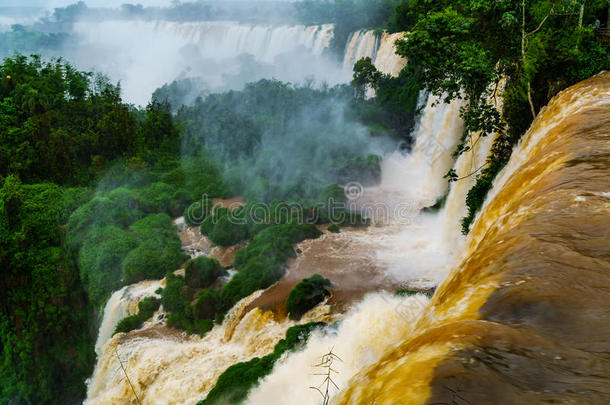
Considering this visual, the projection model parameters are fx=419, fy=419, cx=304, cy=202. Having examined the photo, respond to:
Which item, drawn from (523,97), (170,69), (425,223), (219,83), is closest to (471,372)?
(523,97)

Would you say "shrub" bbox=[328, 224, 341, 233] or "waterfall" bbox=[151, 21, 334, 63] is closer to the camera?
"shrub" bbox=[328, 224, 341, 233]

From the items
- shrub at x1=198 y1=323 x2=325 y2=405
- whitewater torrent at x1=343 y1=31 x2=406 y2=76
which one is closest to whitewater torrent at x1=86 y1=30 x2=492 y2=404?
shrub at x1=198 y1=323 x2=325 y2=405

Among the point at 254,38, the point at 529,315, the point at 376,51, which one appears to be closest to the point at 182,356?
the point at 529,315

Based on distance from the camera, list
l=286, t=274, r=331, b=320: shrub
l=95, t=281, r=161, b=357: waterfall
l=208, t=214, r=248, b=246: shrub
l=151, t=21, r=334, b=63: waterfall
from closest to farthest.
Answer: l=286, t=274, r=331, b=320: shrub
l=95, t=281, r=161, b=357: waterfall
l=208, t=214, r=248, b=246: shrub
l=151, t=21, r=334, b=63: waterfall

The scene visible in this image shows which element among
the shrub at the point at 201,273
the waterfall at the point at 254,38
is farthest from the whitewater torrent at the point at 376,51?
the shrub at the point at 201,273

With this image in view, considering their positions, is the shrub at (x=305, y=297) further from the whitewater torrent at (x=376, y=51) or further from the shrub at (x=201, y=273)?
the whitewater torrent at (x=376, y=51)

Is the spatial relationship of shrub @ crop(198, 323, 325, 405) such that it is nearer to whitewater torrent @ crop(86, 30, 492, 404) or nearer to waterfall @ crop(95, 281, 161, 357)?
whitewater torrent @ crop(86, 30, 492, 404)

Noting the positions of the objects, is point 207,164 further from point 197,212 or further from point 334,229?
point 334,229
